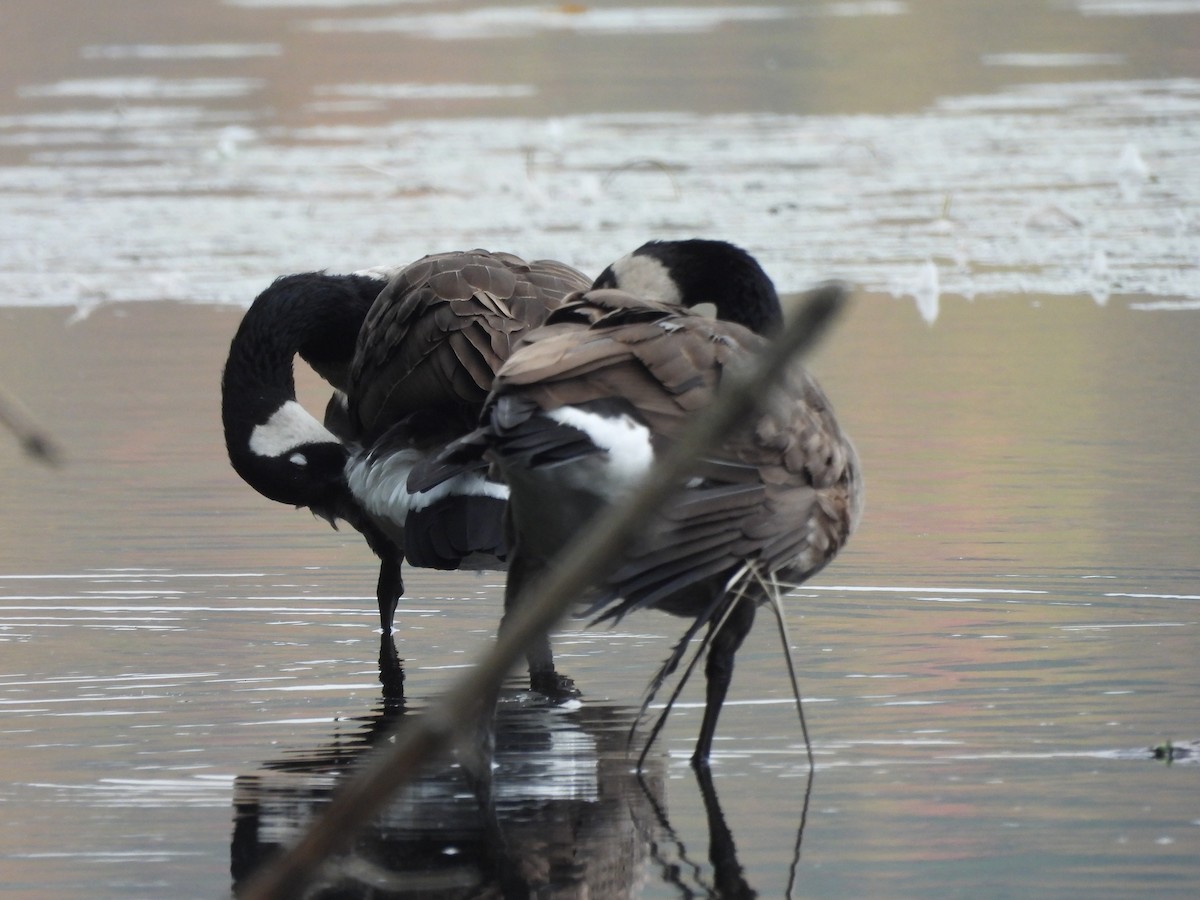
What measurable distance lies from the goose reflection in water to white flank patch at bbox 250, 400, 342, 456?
1309 millimetres

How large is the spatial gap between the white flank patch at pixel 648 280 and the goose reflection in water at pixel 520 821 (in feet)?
3.69

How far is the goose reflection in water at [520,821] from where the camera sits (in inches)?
156

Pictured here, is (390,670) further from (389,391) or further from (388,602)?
(389,391)

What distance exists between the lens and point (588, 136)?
17344 millimetres

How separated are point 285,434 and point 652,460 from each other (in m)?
2.37

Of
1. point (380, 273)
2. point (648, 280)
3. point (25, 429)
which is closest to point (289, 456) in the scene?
point (380, 273)

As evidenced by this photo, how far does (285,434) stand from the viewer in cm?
627

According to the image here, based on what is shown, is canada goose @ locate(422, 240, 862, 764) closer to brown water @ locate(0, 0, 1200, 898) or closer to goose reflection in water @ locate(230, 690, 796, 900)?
goose reflection in water @ locate(230, 690, 796, 900)

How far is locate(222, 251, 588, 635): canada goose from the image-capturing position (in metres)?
5.25

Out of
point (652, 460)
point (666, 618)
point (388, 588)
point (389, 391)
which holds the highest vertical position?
point (652, 460)

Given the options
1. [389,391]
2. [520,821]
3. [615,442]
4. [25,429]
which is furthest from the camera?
[389,391]

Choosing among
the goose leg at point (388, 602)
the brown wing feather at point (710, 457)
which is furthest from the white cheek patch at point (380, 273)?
the brown wing feather at point (710, 457)

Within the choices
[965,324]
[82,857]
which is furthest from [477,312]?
[965,324]

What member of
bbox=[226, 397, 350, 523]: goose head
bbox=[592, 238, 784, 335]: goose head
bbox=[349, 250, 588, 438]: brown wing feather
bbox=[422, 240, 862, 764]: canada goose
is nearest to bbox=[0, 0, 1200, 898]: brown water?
bbox=[226, 397, 350, 523]: goose head
